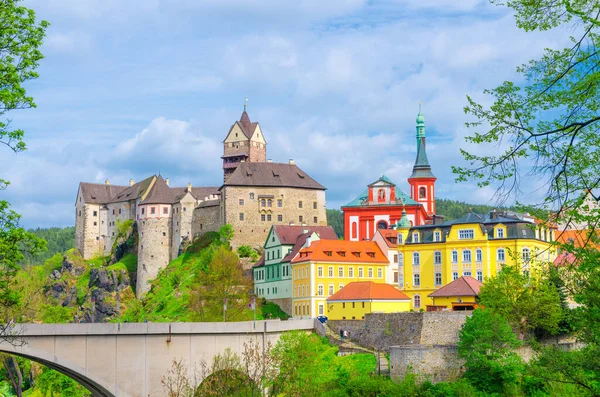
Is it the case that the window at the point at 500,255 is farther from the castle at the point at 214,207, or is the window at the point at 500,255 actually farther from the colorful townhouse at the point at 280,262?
the castle at the point at 214,207

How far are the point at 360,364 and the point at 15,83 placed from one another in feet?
116

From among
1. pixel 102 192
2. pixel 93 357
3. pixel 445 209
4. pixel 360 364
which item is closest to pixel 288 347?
pixel 360 364

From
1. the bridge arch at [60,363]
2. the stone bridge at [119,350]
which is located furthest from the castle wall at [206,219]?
the bridge arch at [60,363]

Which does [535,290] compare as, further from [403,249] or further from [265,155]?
[265,155]

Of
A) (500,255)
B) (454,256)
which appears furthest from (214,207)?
(500,255)

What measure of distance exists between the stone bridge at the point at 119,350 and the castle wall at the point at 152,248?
54241mm

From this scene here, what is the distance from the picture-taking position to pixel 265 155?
106312 millimetres

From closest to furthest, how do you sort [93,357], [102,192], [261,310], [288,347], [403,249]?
[93,357] → [288,347] → [403,249] → [261,310] → [102,192]

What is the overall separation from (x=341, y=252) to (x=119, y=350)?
3085 cm

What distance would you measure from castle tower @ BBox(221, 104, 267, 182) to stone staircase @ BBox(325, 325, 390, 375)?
49.9m

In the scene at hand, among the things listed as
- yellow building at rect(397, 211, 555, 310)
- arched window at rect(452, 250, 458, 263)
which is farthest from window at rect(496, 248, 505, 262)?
arched window at rect(452, 250, 458, 263)

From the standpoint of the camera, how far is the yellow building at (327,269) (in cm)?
6800

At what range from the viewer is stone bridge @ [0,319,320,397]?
38906 mm

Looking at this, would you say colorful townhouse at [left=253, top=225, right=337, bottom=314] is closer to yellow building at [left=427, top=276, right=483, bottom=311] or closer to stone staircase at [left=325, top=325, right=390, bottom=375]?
stone staircase at [left=325, top=325, right=390, bottom=375]
